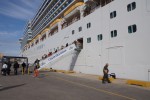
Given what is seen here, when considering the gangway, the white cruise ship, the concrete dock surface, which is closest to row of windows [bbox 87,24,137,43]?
Answer: the white cruise ship

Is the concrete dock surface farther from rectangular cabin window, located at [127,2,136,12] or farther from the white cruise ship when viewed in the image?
rectangular cabin window, located at [127,2,136,12]

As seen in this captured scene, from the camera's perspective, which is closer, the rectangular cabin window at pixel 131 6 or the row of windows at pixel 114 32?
the row of windows at pixel 114 32

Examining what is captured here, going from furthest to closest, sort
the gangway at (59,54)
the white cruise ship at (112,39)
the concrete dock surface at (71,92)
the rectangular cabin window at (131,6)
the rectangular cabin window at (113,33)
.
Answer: the gangway at (59,54), the rectangular cabin window at (113,33), the rectangular cabin window at (131,6), the white cruise ship at (112,39), the concrete dock surface at (71,92)

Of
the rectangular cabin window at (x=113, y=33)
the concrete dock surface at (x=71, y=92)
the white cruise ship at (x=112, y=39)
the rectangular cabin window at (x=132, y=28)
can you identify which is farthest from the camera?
the rectangular cabin window at (x=113, y=33)

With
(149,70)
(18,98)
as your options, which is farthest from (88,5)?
(18,98)

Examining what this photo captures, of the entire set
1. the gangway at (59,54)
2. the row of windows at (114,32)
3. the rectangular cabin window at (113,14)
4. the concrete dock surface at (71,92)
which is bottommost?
the concrete dock surface at (71,92)

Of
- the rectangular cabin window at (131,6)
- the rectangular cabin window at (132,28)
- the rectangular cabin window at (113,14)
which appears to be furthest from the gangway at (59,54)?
the rectangular cabin window at (131,6)

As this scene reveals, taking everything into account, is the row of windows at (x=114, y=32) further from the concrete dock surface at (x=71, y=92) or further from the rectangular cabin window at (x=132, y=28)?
the concrete dock surface at (x=71, y=92)

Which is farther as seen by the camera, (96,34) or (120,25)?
(96,34)

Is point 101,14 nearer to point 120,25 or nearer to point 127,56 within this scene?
point 120,25

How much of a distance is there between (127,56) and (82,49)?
32.3 ft

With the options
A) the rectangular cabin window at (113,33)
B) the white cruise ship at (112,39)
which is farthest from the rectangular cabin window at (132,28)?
the rectangular cabin window at (113,33)

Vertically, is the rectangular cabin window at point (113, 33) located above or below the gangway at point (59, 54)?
above

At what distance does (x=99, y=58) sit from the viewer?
22078 mm
